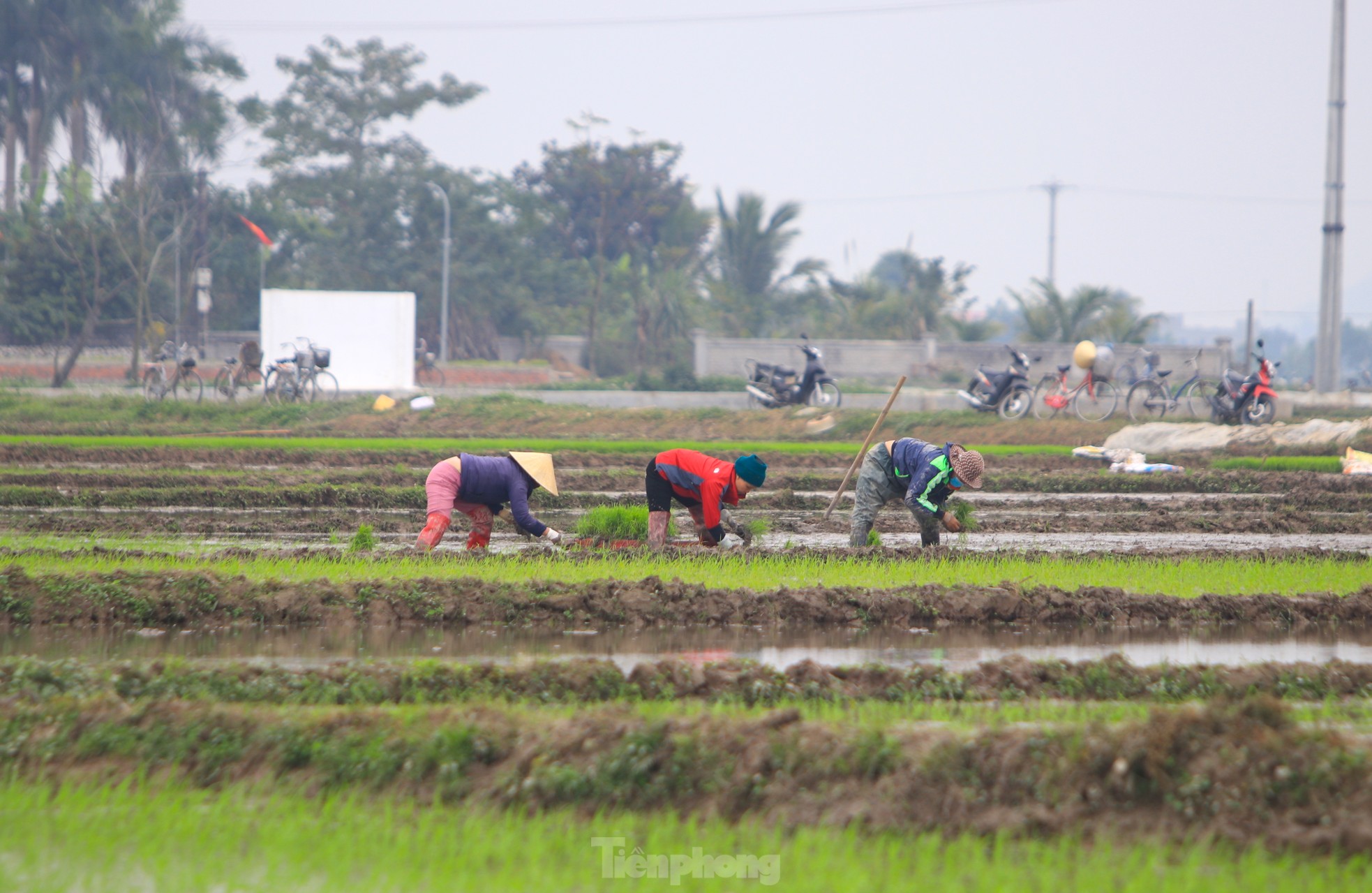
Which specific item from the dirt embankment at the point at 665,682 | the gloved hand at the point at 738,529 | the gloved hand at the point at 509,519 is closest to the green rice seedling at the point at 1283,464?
the gloved hand at the point at 738,529

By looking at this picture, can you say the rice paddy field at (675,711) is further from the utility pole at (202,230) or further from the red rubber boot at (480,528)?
the utility pole at (202,230)

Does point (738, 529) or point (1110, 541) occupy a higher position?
point (738, 529)

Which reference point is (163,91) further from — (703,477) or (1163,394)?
(703,477)

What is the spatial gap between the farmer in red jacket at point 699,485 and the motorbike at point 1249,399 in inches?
519

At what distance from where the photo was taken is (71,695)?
14.5ft

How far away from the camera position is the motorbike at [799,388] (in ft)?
70.9

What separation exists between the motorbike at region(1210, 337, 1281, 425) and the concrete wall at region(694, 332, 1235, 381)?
13.6 m

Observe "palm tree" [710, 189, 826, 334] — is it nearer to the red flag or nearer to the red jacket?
the red flag

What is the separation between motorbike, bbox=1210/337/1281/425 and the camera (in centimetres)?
1773

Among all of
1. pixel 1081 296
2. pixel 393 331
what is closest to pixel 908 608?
pixel 393 331

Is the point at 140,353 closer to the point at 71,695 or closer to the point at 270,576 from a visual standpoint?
the point at 270,576

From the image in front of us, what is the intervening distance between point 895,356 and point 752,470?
90.6 ft

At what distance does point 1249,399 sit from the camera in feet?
58.3

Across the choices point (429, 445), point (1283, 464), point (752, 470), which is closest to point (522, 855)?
point (752, 470)
